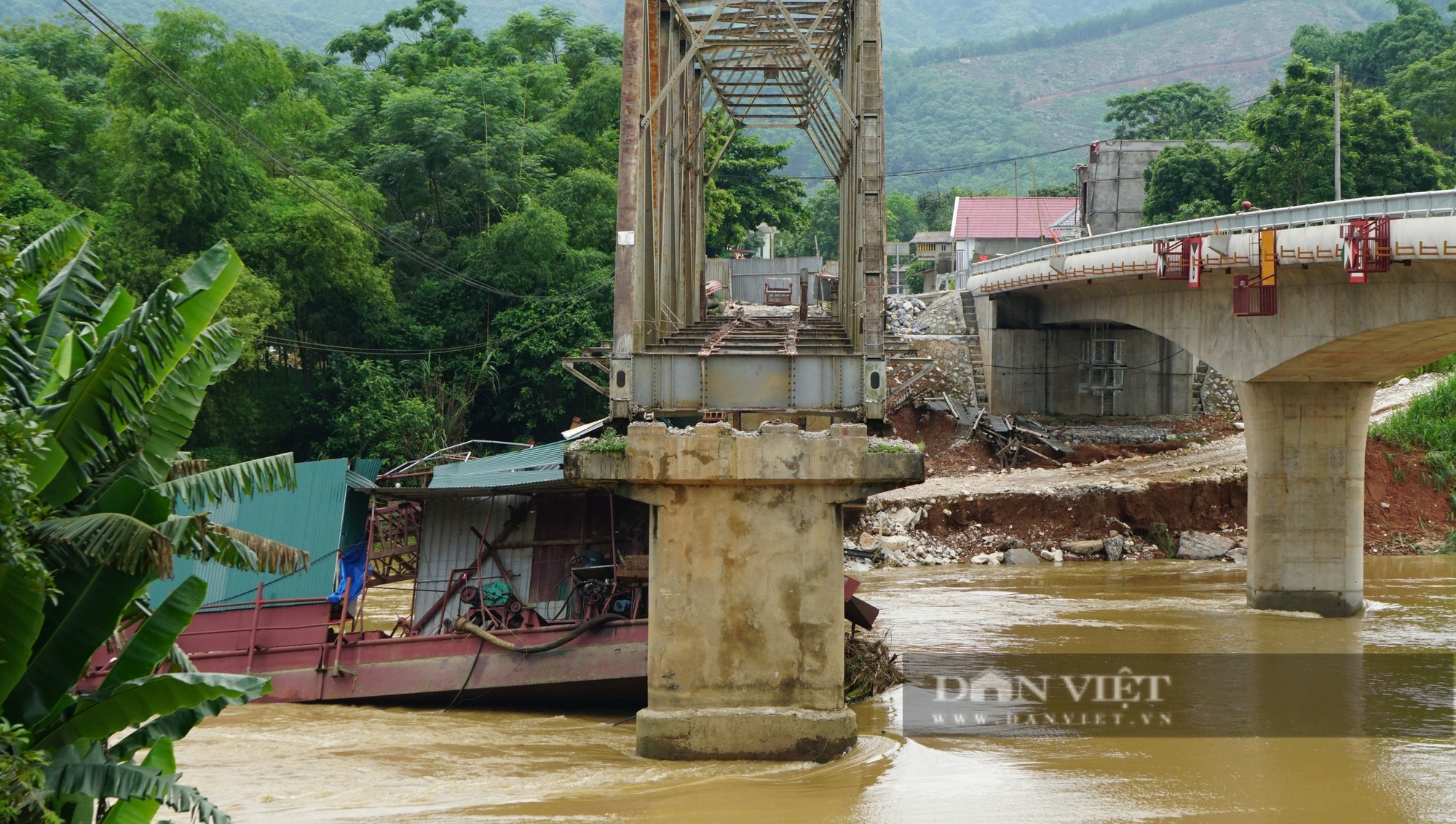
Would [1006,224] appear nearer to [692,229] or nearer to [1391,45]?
[1391,45]

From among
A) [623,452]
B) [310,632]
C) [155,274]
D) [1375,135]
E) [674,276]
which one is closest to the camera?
[623,452]

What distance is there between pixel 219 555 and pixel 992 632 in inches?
789

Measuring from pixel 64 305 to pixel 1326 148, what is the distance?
49127mm

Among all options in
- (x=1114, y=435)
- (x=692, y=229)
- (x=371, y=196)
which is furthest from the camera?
(x=1114, y=435)

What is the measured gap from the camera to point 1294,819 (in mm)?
15391

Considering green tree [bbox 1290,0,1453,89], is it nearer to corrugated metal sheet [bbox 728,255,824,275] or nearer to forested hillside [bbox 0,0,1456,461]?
forested hillside [bbox 0,0,1456,461]

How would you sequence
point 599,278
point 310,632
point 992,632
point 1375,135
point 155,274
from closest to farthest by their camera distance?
point 310,632, point 992,632, point 155,274, point 599,278, point 1375,135

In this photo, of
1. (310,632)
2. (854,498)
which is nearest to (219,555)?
(854,498)

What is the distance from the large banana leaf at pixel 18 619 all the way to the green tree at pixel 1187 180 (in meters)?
56.6

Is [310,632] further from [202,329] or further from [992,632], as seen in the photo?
[992,632]

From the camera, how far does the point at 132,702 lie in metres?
9.83

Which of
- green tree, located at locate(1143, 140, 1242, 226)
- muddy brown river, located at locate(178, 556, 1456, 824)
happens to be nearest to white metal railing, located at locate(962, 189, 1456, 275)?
muddy brown river, located at locate(178, 556, 1456, 824)

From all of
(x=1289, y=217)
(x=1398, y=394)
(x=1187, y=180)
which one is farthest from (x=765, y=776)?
(x=1187, y=180)

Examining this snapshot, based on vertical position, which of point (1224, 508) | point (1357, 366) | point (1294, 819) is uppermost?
point (1357, 366)
